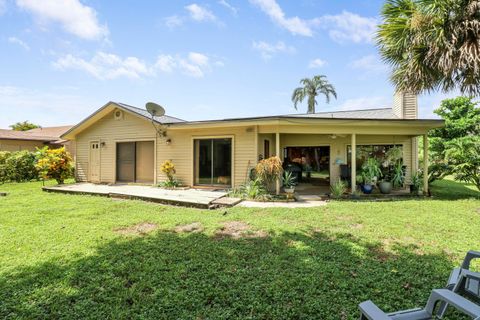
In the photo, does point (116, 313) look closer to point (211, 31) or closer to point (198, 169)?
point (198, 169)

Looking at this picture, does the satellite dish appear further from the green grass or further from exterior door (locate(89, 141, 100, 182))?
the green grass

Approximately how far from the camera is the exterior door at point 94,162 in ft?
38.7

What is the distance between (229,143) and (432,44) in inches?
252

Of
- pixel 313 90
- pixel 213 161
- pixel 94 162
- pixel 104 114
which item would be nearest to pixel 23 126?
pixel 94 162

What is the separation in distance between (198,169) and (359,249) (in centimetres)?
728

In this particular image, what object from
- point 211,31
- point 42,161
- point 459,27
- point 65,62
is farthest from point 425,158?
point 42,161

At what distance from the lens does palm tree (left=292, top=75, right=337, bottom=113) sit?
2616 centimetres

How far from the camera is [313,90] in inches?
1042

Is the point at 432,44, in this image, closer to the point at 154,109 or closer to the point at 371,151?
the point at 371,151

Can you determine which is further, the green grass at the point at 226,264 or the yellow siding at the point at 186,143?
the yellow siding at the point at 186,143

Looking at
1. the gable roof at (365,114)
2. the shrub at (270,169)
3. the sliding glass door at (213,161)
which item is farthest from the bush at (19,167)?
the gable roof at (365,114)

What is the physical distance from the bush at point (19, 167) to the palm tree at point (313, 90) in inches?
909

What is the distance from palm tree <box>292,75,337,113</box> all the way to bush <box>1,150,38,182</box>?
23.1m

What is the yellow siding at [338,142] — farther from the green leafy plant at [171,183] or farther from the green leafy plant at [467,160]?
the green leafy plant at [171,183]
